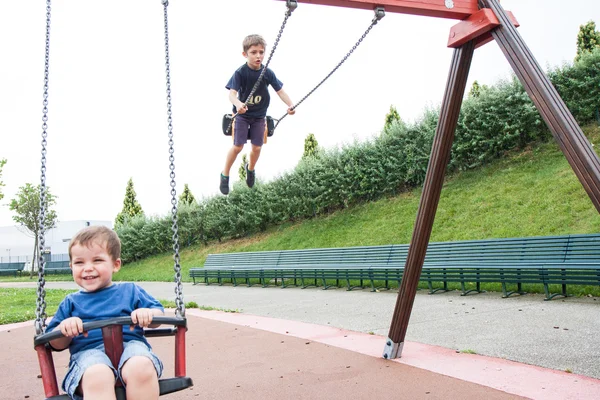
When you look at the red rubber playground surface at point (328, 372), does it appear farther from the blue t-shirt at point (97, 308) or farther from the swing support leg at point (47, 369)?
the swing support leg at point (47, 369)

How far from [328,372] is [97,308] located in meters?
2.20

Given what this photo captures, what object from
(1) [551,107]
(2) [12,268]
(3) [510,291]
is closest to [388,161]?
(3) [510,291]

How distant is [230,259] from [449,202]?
620 cm

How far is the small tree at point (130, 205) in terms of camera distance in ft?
89.9

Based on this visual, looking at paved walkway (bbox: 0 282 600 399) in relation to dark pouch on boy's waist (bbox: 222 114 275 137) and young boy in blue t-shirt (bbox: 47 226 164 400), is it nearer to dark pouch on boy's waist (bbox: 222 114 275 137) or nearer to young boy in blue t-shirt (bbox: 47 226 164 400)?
young boy in blue t-shirt (bbox: 47 226 164 400)

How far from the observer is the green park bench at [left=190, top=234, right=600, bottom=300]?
695 centimetres

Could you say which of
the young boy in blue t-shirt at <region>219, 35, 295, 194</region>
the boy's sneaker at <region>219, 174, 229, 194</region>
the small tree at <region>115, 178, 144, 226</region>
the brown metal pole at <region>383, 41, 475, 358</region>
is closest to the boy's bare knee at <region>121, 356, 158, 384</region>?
the young boy in blue t-shirt at <region>219, 35, 295, 194</region>

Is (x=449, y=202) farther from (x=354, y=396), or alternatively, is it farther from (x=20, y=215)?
(x=20, y=215)

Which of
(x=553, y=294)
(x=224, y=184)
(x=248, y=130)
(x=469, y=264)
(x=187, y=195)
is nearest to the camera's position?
(x=248, y=130)

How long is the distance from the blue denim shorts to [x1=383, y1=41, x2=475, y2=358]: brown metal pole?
2.58m

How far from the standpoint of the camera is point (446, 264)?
8.71 m

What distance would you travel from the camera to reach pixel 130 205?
90.2ft

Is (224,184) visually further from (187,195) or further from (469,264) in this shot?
(187,195)

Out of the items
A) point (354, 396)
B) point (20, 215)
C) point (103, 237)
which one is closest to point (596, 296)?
point (354, 396)
